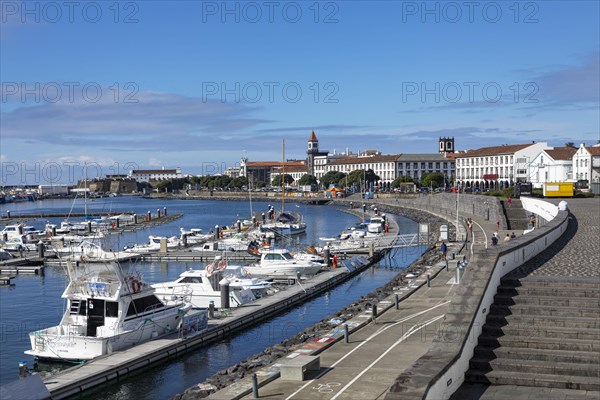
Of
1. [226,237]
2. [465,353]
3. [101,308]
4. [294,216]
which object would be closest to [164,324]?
[101,308]

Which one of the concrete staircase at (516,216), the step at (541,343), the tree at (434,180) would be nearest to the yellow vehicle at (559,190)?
the concrete staircase at (516,216)

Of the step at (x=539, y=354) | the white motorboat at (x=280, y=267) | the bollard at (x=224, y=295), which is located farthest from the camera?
the white motorboat at (x=280, y=267)

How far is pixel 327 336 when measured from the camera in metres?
21.0

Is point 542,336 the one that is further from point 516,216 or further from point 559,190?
point 559,190

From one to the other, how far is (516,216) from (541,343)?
47.6 meters

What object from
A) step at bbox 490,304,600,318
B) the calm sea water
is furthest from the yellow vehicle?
step at bbox 490,304,600,318

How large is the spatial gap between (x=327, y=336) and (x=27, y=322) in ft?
57.5

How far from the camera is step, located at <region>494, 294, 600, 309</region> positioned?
13734mm

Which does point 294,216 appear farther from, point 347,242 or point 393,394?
point 393,394

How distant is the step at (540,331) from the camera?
1276 centimetres

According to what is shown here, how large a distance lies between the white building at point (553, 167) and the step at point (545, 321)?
97.0 meters

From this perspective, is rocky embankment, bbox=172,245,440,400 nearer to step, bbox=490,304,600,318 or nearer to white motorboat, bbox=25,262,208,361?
white motorboat, bbox=25,262,208,361

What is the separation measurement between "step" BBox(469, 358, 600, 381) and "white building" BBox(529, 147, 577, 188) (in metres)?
98.3

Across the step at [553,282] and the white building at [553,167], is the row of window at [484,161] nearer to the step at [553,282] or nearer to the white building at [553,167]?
the white building at [553,167]
